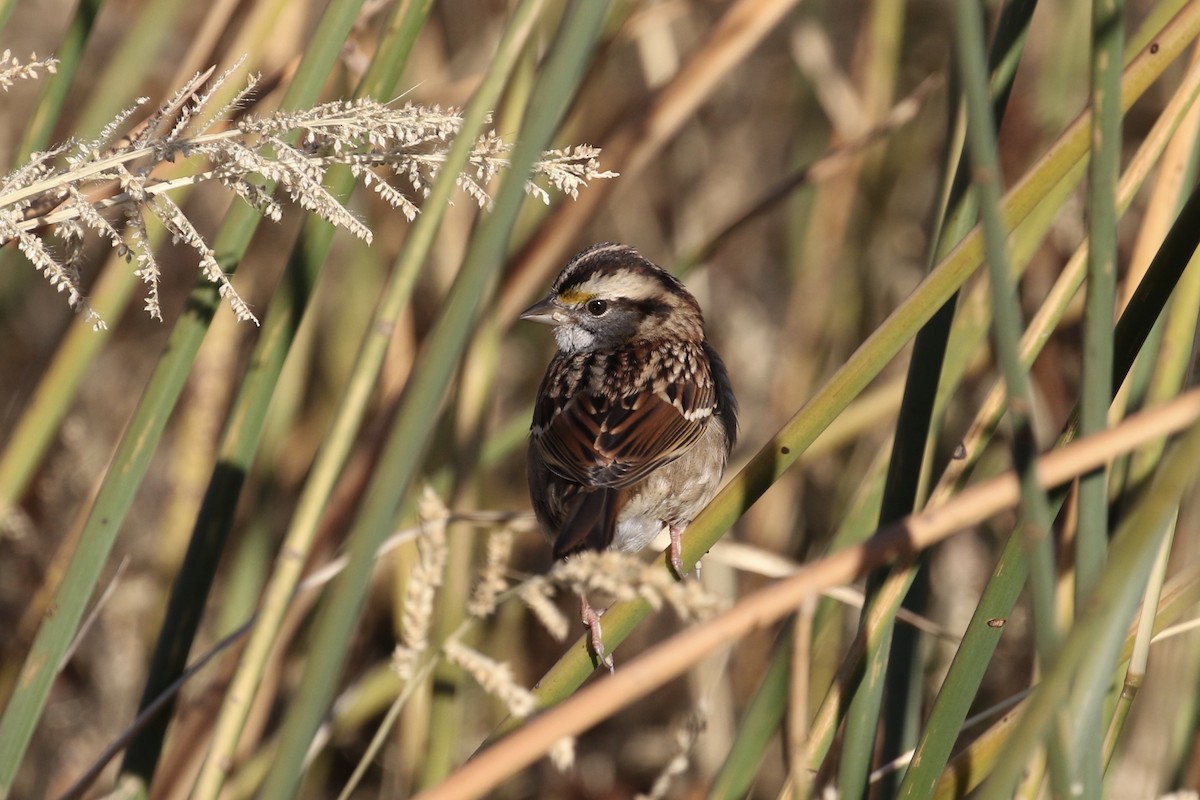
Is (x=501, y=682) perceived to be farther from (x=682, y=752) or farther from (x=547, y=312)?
(x=547, y=312)

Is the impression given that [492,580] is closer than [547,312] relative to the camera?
Yes

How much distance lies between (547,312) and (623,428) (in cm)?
48

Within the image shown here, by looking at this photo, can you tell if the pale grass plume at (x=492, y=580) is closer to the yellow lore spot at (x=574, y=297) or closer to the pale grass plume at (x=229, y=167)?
the pale grass plume at (x=229, y=167)

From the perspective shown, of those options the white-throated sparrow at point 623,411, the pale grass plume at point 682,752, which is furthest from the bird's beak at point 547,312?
the pale grass plume at point 682,752

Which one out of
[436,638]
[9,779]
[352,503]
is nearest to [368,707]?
[436,638]

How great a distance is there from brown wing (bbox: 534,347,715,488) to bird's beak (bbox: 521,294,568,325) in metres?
0.17

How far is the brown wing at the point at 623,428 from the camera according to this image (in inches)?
93.8

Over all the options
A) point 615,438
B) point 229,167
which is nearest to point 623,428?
point 615,438

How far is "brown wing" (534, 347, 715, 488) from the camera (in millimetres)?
2383

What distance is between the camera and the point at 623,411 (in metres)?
2.58

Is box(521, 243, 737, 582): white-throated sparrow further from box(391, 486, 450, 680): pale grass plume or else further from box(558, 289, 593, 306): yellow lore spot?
box(391, 486, 450, 680): pale grass plume

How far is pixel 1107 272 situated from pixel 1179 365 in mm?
639

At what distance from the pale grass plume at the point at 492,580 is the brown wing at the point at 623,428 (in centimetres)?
73

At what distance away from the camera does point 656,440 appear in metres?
2.50
